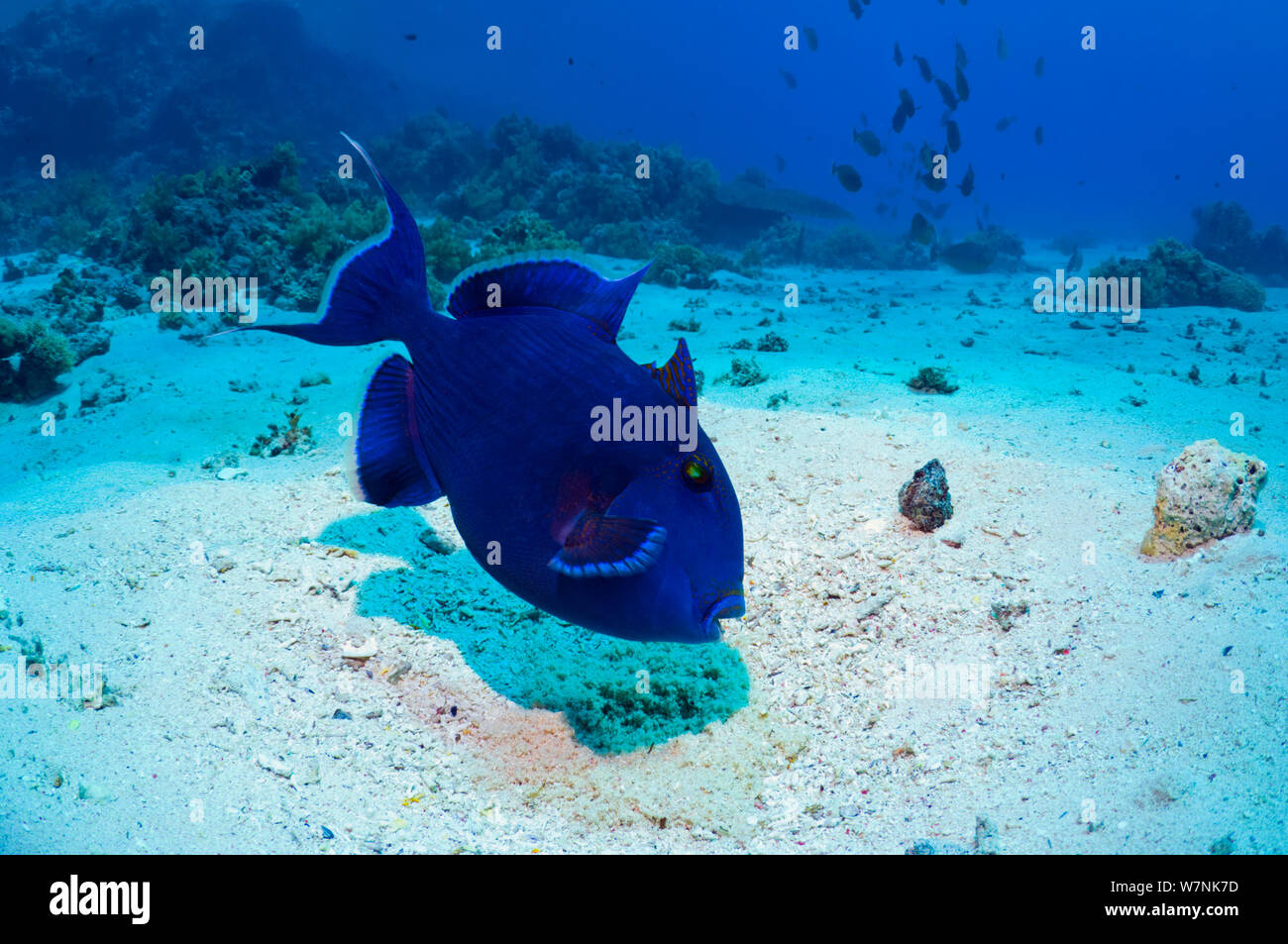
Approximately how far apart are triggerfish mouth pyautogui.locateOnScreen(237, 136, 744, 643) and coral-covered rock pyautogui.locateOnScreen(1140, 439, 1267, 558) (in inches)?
116

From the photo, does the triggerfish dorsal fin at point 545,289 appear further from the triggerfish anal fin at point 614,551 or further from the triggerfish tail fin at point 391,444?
the triggerfish anal fin at point 614,551

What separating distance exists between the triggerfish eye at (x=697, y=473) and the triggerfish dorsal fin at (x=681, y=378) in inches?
6.0

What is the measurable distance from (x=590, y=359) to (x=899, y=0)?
659 ft

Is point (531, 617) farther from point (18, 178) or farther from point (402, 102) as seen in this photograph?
point (402, 102)

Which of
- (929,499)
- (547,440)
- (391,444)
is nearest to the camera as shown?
(547,440)

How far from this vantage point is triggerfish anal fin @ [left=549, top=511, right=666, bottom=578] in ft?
4.89

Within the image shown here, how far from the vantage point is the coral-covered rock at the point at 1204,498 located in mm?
3293

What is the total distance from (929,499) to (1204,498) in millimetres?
1296

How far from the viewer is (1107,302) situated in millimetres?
13523

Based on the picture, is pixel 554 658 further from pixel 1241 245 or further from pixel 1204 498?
pixel 1241 245

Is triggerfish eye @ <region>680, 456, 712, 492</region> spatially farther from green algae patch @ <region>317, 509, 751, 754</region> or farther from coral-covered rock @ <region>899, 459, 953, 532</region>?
coral-covered rock @ <region>899, 459, 953, 532</region>

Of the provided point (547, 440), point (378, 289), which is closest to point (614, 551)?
point (547, 440)

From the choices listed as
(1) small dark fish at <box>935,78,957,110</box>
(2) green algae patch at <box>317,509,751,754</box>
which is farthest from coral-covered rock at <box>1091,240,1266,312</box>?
(2) green algae patch at <box>317,509,751,754</box>

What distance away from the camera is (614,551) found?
1.53m
